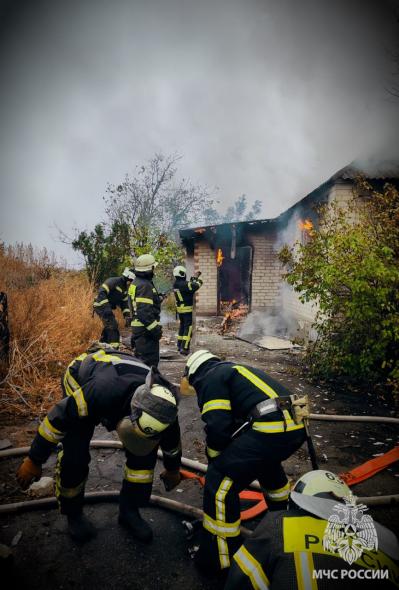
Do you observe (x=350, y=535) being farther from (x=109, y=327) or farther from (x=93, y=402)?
(x=109, y=327)

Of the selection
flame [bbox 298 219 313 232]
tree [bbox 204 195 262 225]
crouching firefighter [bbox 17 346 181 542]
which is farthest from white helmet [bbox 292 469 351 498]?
tree [bbox 204 195 262 225]

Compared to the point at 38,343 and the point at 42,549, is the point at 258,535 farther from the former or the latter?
the point at 38,343

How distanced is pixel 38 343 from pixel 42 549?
3.51 meters

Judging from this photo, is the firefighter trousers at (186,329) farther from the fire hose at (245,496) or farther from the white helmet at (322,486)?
the white helmet at (322,486)

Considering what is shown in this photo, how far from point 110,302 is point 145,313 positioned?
2.39 metres

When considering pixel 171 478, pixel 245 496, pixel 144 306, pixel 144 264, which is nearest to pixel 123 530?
pixel 171 478

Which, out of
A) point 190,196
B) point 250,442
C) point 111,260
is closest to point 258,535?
point 250,442

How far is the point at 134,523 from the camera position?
2.50 meters

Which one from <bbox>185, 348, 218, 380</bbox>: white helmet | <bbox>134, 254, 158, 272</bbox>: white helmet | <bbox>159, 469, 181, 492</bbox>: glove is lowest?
<bbox>159, 469, 181, 492</bbox>: glove

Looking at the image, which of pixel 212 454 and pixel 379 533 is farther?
pixel 212 454

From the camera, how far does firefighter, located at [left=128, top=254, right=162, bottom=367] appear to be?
5.43 m

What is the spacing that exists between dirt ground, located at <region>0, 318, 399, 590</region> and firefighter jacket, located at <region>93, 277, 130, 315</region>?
A: 307cm

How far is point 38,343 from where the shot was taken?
537 cm

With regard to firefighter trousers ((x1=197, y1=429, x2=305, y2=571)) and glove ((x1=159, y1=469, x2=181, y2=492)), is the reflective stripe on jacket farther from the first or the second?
firefighter trousers ((x1=197, y1=429, x2=305, y2=571))
